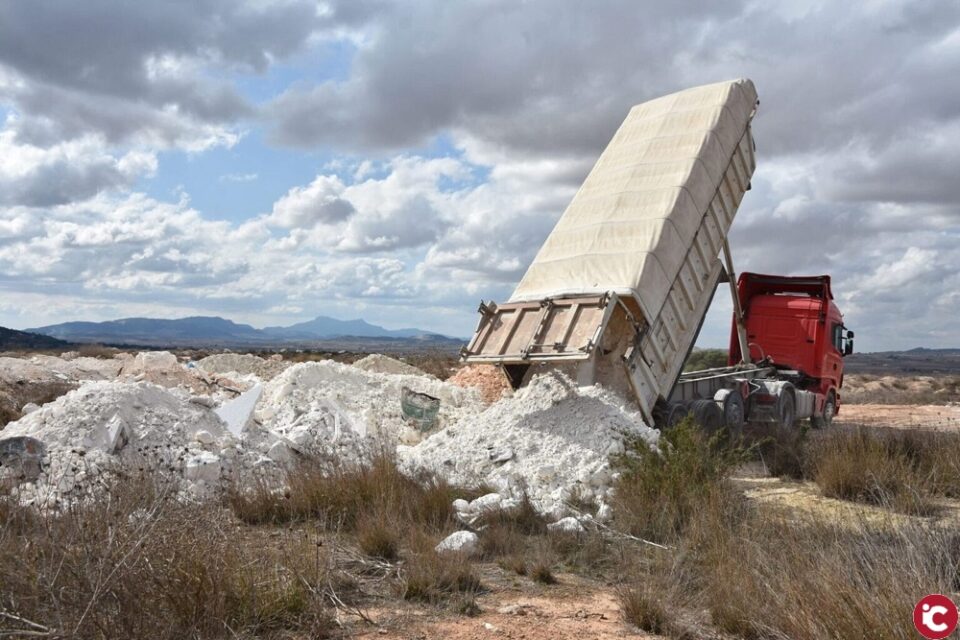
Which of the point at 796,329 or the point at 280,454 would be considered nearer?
the point at 280,454

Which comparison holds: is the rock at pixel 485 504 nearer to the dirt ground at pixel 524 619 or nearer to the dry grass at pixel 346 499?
the dry grass at pixel 346 499

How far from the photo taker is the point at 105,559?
375cm

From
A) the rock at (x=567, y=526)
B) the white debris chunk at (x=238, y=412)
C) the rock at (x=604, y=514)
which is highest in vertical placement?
the white debris chunk at (x=238, y=412)

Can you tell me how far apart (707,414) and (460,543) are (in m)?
7.40

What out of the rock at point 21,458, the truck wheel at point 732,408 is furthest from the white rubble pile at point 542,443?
the rock at point 21,458

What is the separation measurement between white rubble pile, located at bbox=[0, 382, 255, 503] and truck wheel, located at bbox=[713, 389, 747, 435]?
25.0 feet

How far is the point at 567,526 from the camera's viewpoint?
7.24 meters

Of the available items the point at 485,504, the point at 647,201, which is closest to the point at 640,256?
the point at 647,201

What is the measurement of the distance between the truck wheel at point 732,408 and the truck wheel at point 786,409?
876mm

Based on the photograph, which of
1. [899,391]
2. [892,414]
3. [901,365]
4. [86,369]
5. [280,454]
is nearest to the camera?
[280,454]

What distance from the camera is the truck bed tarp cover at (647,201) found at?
11711 millimetres

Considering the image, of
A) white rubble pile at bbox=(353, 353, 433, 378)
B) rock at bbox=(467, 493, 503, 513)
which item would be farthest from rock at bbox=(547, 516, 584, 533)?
white rubble pile at bbox=(353, 353, 433, 378)

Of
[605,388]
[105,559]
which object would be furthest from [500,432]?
[105,559]

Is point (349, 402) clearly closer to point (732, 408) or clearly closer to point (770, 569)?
point (732, 408)
